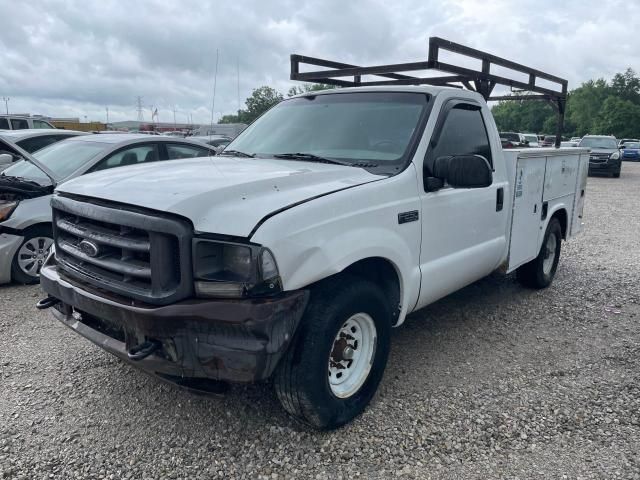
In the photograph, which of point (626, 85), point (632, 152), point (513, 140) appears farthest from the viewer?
point (626, 85)

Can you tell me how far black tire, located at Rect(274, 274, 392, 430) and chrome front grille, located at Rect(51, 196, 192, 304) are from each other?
65 cm

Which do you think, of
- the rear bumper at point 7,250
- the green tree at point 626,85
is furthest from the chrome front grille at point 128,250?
Result: the green tree at point 626,85

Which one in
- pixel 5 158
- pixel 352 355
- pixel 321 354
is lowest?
pixel 352 355

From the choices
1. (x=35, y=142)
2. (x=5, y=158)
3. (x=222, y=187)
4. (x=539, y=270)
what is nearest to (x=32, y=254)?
(x=5, y=158)

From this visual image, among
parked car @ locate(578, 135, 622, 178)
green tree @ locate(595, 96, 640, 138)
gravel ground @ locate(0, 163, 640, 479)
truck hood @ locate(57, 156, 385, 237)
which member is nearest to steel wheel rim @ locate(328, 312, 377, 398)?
gravel ground @ locate(0, 163, 640, 479)

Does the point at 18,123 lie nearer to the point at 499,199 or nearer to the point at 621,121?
the point at 499,199

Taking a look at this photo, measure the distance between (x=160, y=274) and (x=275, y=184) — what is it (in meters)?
0.79

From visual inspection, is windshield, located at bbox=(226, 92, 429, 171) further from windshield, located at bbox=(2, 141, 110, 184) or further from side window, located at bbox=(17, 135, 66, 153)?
side window, located at bbox=(17, 135, 66, 153)

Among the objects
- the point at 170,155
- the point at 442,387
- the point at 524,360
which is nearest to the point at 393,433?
the point at 442,387

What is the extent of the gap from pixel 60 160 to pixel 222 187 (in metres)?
4.52

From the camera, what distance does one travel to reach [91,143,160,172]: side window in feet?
20.9

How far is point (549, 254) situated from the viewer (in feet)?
19.9

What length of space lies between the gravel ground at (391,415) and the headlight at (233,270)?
64 cm

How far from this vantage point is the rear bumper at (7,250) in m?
5.57
